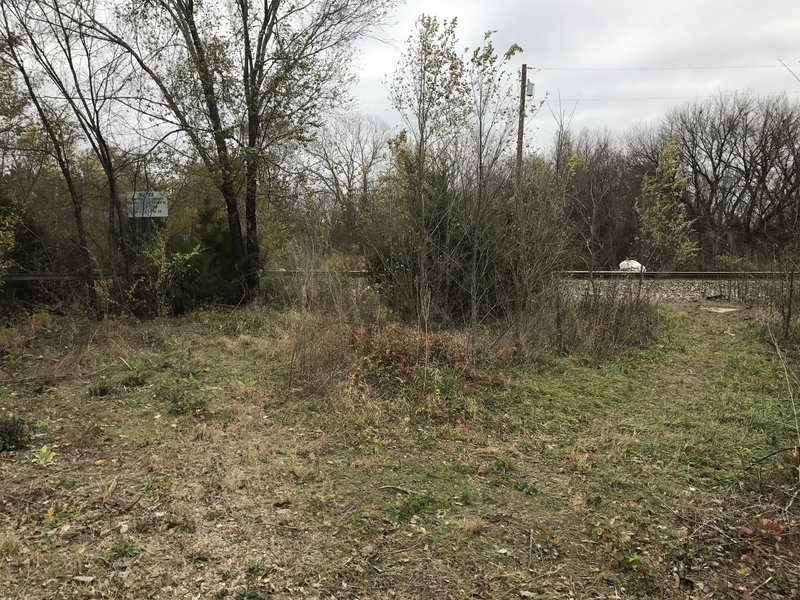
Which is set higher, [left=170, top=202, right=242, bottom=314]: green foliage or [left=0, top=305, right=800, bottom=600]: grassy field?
[left=170, top=202, right=242, bottom=314]: green foliage

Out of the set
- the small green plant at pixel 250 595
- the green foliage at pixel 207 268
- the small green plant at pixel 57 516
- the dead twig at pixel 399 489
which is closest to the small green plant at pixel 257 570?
the small green plant at pixel 250 595

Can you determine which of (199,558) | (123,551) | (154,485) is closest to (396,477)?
(199,558)

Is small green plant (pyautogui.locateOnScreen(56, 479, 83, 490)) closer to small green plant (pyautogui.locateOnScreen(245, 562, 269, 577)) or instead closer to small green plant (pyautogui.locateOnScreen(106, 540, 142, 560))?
small green plant (pyautogui.locateOnScreen(106, 540, 142, 560))

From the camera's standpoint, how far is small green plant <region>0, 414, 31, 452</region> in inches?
179

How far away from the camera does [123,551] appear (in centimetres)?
313

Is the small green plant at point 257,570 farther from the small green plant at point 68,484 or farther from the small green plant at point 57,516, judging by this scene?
the small green plant at point 68,484

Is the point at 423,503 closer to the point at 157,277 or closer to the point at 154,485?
the point at 154,485

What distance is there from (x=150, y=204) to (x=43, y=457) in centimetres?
770

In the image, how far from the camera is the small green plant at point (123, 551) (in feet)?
10.1

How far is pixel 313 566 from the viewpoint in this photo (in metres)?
3.07

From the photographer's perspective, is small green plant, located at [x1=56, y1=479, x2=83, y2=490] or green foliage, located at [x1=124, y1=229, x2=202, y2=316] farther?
green foliage, located at [x1=124, y1=229, x2=202, y2=316]

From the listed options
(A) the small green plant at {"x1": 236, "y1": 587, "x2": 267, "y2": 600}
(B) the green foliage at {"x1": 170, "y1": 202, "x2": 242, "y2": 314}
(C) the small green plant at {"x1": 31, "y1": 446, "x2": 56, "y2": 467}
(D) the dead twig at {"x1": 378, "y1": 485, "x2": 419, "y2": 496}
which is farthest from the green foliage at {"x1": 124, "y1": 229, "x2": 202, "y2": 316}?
(A) the small green plant at {"x1": 236, "y1": 587, "x2": 267, "y2": 600}

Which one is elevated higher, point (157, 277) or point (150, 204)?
point (150, 204)

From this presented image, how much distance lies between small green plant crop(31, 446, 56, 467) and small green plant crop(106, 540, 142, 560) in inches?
61.6
